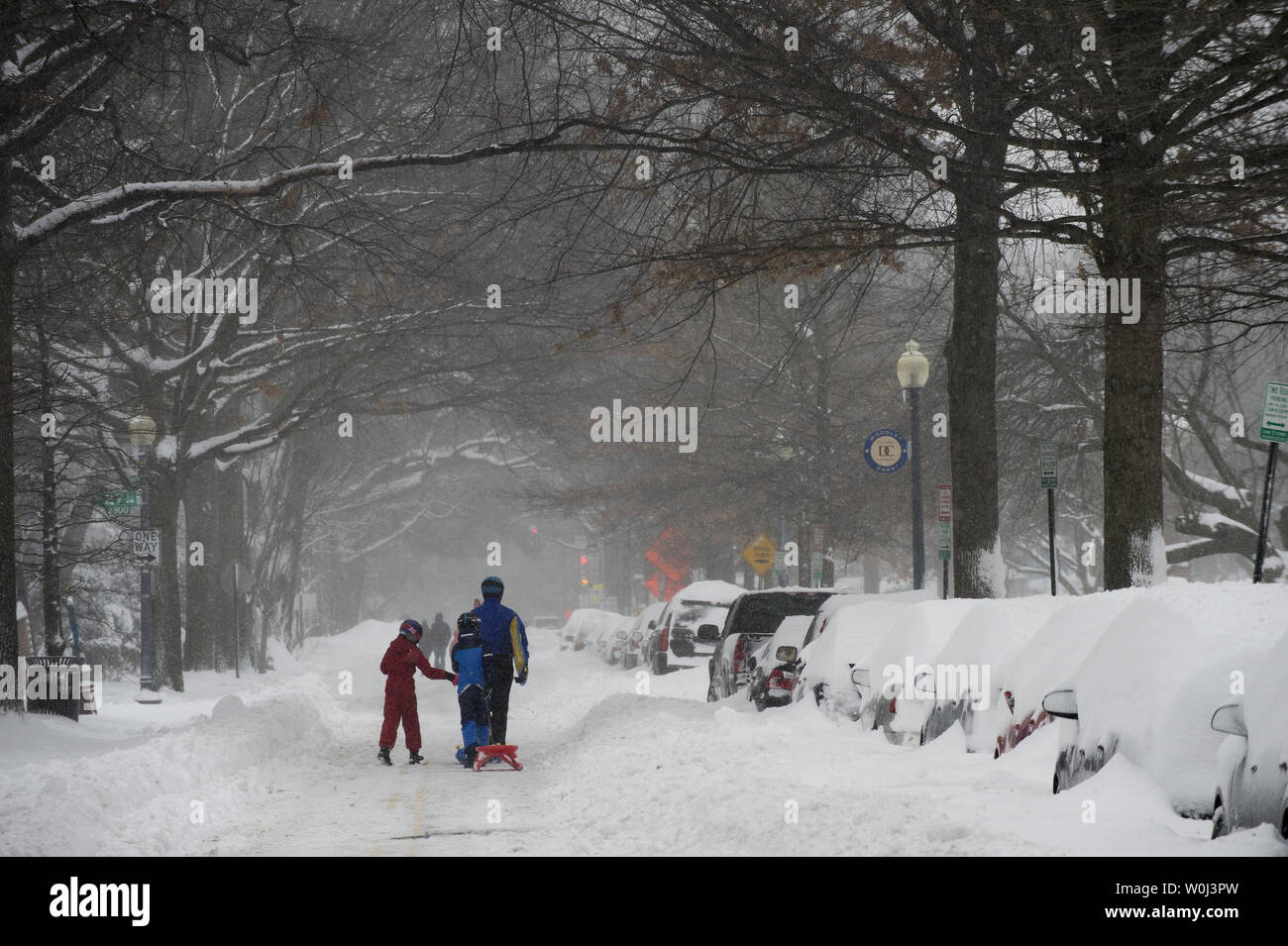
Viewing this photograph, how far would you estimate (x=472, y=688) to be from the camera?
600 inches

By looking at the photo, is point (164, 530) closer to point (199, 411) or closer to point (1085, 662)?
point (199, 411)

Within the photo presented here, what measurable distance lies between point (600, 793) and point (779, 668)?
5087mm

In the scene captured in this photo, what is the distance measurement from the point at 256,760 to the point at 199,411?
1496cm

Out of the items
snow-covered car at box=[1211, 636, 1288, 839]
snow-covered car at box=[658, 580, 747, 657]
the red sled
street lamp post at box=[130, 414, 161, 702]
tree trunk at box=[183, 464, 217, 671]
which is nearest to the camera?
snow-covered car at box=[1211, 636, 1288, 839]

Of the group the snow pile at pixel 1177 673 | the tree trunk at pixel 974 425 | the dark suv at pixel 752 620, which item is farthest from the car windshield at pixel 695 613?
the snow pile at pixel 1177 673

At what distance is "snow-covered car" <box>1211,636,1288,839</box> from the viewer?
5375 mm

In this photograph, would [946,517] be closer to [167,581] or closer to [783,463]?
[167,581]

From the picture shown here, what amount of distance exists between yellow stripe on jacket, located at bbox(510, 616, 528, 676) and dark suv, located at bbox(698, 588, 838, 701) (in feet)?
14.1

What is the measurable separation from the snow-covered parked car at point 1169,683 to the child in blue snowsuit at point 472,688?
27.9 ft

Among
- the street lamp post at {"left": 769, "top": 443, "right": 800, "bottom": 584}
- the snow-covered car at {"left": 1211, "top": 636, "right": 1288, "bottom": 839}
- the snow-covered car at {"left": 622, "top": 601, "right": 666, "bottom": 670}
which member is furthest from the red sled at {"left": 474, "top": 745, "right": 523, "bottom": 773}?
the snow-covered car at {"left": 622, "top": 601, "right": 666, "bottom": 670}

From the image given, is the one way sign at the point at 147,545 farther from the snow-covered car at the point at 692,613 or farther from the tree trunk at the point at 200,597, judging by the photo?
the snow-covered car at the point at 692,613

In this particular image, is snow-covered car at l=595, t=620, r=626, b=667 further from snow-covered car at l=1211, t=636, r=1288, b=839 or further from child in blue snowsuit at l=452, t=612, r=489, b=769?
snow-covered car at l=1211, t=636, r=1288, b=839
